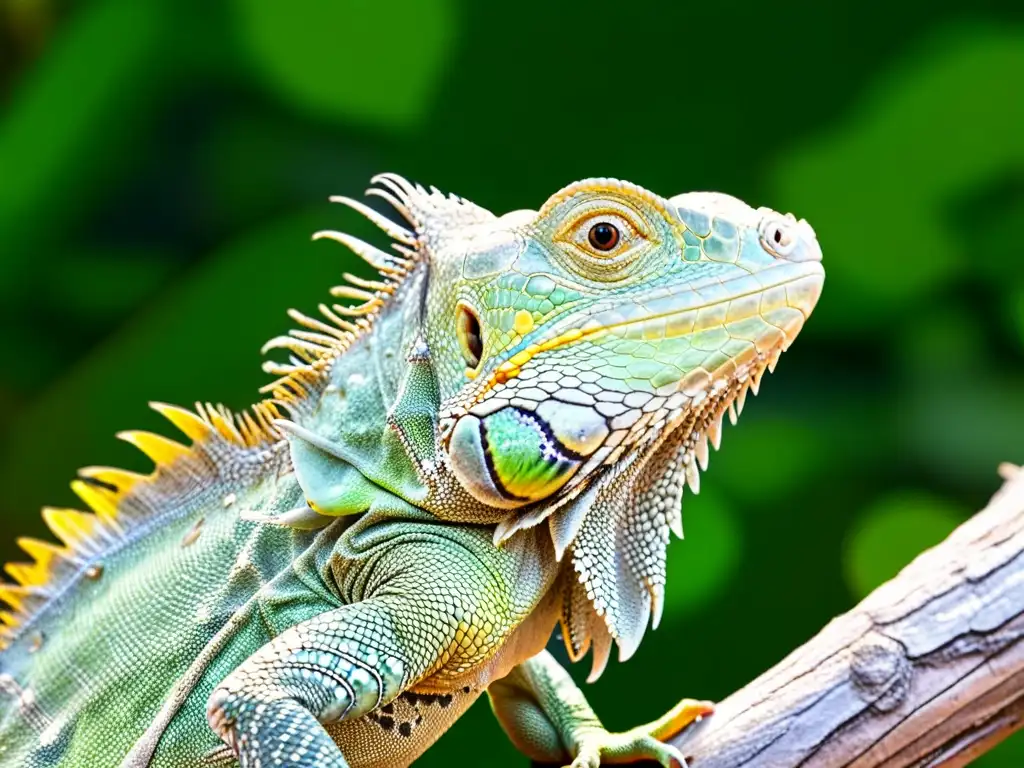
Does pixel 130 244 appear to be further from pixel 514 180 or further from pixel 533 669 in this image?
pixel 533 669

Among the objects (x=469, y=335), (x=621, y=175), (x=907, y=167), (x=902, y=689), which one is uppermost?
(x=621, y=175)

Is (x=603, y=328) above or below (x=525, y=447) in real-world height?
above

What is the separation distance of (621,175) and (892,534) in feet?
6.34

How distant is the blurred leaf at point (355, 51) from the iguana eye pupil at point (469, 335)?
107 inches

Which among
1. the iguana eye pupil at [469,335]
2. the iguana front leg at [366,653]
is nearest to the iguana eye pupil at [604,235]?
the iguana eye pupil at [469,335]

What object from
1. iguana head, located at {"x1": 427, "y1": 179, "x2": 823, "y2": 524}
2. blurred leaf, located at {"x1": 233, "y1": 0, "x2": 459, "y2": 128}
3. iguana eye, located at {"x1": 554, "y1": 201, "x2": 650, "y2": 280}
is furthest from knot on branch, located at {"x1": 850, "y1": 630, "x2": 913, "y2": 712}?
blurred leaf, located at {"x1": 233, "y1": 0, "x2": 459, "y2": 128}

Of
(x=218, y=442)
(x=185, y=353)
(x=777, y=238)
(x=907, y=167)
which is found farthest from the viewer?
(x=907, y=167)

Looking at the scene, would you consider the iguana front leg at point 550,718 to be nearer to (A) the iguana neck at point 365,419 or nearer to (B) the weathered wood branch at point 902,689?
(B) the weathered wood branch at point 902,689

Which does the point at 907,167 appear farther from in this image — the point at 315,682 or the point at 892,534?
the point at 315,682

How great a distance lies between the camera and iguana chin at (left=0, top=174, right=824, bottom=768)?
223 cm

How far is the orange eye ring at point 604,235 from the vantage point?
2.32 meters

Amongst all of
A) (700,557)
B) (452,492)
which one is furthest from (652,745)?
(700,557)

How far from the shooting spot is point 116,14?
4848 millimetres

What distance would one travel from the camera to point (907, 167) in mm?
5008
